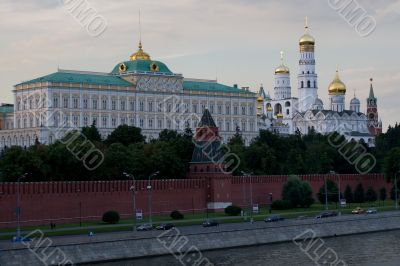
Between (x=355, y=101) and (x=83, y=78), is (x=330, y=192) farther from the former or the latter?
(x=355, y=101)

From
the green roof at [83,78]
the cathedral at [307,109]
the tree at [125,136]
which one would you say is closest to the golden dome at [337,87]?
the cathedral at [307,109]

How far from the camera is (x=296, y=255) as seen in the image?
4350cm

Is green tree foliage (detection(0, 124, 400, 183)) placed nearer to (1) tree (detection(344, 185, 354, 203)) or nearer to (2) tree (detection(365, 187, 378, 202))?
(1) tree (detection(344, 185, 354, 203))

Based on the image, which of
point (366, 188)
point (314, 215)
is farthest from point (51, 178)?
point (366, 188)

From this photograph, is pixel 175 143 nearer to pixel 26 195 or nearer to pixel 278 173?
pixel 278 173

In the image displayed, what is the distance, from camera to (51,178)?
203 ft

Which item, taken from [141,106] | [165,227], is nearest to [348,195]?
[165,227]

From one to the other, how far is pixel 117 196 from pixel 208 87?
6460cm

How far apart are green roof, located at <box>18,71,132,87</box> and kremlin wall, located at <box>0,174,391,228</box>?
133 ft

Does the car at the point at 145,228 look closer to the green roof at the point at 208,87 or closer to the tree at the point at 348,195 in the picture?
the tree at the point at 348,195

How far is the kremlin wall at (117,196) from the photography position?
5416 centimetres

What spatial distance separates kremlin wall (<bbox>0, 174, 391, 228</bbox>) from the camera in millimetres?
54156

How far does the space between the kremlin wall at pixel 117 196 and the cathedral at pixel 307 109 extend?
257 feet

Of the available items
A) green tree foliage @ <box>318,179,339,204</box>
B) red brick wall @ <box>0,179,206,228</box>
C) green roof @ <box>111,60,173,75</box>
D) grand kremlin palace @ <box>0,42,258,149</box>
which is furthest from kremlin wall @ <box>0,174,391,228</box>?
green roof @ <box>111,60,173,75</box>
